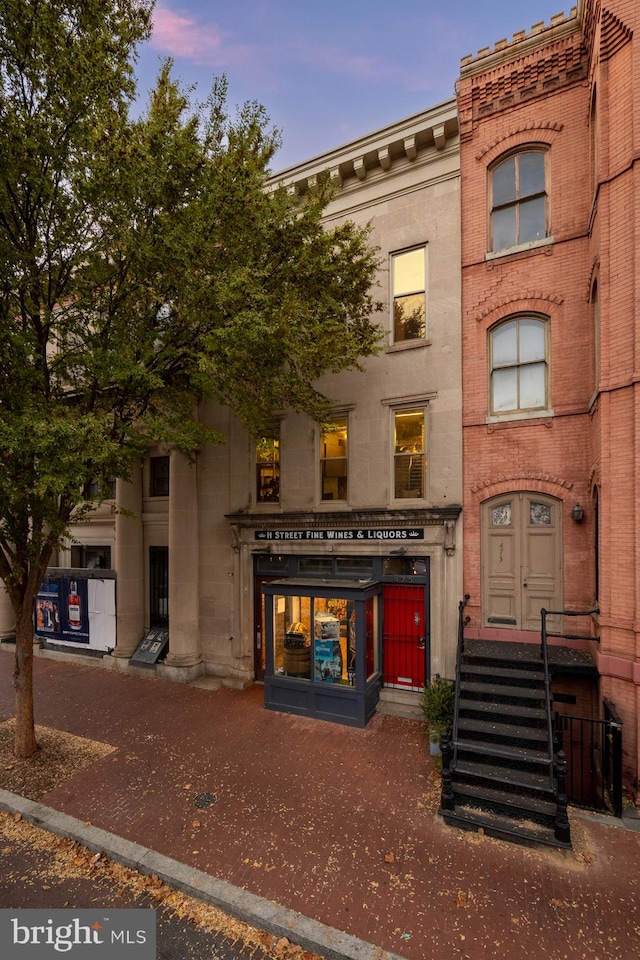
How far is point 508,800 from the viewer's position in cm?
611

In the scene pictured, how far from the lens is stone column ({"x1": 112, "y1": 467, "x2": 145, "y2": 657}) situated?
12867mm

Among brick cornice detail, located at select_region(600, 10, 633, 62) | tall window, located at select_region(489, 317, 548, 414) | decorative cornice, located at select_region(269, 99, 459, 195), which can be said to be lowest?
tall window, located at select_region(489, 317, 548, 414)

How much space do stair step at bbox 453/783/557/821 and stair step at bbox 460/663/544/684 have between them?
1791 mm

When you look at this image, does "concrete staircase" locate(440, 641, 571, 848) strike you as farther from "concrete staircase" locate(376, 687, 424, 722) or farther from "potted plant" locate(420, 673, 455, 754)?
"concrete staircase" locate(376, 687, 424, 722)

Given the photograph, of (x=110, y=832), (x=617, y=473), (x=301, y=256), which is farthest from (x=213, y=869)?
(x=301, y=256)

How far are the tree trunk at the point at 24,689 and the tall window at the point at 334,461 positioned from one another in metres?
6.59

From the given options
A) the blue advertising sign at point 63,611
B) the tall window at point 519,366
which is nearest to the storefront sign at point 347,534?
the tall window at point 519,366

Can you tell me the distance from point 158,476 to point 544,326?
11.3 metres

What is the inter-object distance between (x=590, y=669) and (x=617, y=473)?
3344 mm

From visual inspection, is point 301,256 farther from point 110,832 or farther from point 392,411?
point 110,832

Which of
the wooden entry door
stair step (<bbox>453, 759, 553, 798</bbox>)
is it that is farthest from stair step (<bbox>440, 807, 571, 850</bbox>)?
the wooden entry door

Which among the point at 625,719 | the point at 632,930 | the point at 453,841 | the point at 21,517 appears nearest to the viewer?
the point at 632,930

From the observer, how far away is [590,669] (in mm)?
7391

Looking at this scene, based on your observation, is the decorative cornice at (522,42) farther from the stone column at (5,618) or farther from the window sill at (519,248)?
the stone column at (5,618)
